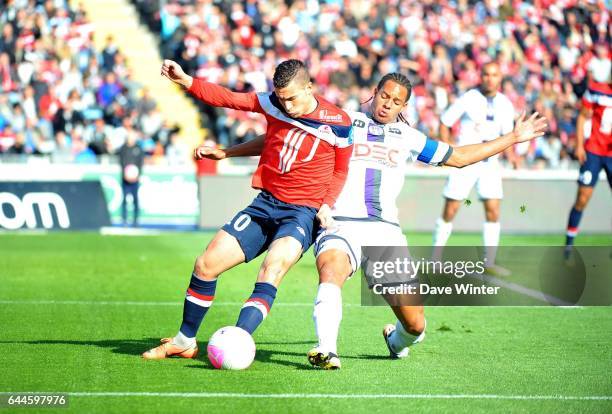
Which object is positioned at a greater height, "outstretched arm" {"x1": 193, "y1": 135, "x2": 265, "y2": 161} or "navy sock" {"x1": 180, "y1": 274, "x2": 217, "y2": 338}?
"outstretched arm" {"x1": 193, "y1": 135, "x2": 265, "y2": 161}

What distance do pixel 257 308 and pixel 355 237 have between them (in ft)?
2.99

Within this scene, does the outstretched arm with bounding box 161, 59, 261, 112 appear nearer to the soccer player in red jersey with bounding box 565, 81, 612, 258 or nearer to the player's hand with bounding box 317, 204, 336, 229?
the player's hand with bounding box 317, 204, 336, 229

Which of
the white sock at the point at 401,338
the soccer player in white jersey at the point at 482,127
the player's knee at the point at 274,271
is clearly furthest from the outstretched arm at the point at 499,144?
the soccer player in white jersey at the point at 482,127

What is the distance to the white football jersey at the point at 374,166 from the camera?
26.8ft

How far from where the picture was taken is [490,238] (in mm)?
14266

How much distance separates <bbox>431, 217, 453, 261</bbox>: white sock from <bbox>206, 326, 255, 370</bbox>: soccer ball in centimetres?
680

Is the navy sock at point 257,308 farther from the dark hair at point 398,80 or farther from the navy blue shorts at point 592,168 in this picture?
the navy blue shorts at point 592,168

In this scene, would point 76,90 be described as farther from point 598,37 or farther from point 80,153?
point 598,37

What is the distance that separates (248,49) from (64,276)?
12.8m

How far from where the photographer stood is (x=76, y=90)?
76.4 feet

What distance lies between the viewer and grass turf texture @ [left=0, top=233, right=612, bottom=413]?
6.89 meters

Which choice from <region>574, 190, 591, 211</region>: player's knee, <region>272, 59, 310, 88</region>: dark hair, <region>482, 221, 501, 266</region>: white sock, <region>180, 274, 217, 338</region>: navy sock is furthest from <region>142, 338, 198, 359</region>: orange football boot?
<region>574, 190, 591, 211</region>: player's knee

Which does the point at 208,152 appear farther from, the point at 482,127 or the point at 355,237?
the point at 482,127

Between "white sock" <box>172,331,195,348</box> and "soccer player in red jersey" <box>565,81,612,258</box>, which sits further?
"soccer player in red jersey" <box>565,81,612,258</box>
